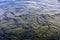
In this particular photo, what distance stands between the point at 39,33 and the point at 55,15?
0.64 feet

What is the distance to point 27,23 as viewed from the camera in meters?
0.94

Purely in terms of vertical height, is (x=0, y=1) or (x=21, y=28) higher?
(x=0, y=1)

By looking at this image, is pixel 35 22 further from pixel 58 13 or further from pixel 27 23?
pixel 58 13

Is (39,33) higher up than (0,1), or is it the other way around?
(0,1)

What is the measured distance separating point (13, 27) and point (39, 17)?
0.20 meters

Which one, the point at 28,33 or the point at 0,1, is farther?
the point at 0,1

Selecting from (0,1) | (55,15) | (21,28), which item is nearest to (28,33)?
(21,28)

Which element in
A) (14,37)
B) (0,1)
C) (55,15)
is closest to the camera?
(14,37)

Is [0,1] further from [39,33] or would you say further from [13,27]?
[39,33]

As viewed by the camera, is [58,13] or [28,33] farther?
[58,13]

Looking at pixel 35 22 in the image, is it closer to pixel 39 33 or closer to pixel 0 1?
pixel 39 33

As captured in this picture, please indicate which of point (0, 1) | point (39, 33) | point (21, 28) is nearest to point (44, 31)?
point (39, 33)

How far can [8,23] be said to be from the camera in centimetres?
94

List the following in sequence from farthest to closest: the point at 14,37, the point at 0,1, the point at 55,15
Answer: the point at 0,1, the point at 55,15, the point at 14,37
